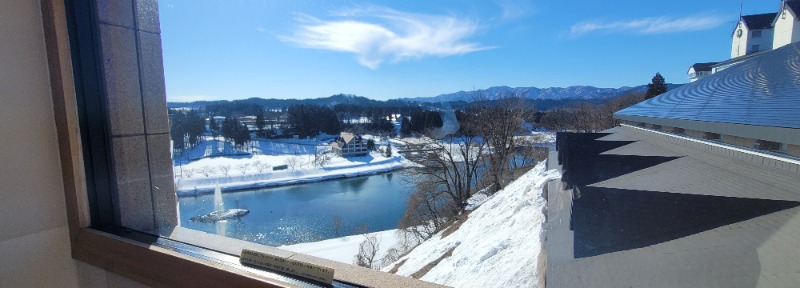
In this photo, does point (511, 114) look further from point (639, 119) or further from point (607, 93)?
point (639, 119)

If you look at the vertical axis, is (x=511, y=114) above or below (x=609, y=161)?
above

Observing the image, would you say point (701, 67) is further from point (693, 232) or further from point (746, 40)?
point (693, 232)

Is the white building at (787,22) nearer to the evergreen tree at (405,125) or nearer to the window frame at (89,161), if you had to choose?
the evergreen tree at (405,125)

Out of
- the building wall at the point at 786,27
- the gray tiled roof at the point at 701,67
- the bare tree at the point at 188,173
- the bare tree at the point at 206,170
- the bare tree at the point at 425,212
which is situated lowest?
the bare tree at the point at 425,212

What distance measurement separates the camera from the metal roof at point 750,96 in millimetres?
2633

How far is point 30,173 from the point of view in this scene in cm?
104

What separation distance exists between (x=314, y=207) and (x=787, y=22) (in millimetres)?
7645

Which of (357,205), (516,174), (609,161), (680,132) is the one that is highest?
(680,132)

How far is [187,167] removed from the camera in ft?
4.98

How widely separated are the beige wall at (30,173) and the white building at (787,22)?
3568 millimetres

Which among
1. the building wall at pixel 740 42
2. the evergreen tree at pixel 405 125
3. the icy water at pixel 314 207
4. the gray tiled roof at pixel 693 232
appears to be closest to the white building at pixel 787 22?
the building wall at pixel 740 42

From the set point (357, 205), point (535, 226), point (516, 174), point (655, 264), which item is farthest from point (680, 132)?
point (357, 205)

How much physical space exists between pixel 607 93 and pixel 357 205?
8.25m

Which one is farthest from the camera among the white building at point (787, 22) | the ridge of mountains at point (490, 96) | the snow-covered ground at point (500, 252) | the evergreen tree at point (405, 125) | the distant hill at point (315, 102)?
the evergreen tree at point (405, 125)
